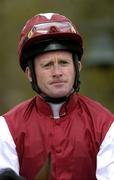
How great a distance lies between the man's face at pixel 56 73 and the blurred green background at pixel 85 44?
28.2ft

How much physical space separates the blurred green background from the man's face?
338 inches

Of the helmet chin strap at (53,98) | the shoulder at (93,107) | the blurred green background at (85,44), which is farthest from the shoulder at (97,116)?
the blurred green background at (85,44)

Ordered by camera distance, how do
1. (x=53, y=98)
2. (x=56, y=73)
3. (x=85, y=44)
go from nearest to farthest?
(x=56, y=73), (x=53, y=98), (x=85, y=44)

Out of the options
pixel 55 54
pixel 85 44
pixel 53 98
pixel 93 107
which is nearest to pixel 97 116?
pixel 93 107

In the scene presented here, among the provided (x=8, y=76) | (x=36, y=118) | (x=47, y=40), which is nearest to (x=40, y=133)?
(x=36, y=118)

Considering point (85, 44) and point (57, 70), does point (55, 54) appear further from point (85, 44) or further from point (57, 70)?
point (85, 44)

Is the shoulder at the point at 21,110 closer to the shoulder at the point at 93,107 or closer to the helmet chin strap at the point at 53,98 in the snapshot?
the helmet chin strap at the point at 53,98

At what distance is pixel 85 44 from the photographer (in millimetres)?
15445

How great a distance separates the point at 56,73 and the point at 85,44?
9.30 meters

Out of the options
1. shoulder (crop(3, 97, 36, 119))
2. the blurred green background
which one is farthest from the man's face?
the blurred green background

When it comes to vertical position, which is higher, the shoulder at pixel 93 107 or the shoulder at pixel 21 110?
the shoulder at pixel 21 110

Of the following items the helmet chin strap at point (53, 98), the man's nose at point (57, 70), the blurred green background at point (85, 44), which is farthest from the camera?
the blurred green background at point (85, 44)

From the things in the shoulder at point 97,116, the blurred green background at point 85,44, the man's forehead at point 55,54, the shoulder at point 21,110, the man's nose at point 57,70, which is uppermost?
the man's forehead at point 55,54

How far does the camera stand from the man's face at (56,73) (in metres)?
6.19
